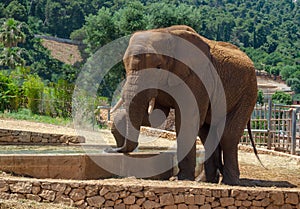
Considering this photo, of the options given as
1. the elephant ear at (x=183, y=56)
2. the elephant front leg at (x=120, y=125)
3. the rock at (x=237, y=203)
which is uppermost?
the elephant ear at (x=183, y=56)

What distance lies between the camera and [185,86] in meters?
10.6

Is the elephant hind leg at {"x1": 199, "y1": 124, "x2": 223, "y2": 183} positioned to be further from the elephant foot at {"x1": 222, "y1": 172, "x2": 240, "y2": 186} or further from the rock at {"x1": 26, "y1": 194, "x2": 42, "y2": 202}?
the rock at {"x1": 26, "y1": 194, "x2": 42, "y2": 202}

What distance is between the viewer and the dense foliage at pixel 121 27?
139 ft

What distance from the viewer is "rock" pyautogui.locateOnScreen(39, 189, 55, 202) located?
340 inches

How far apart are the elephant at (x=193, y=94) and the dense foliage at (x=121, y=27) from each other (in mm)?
16326

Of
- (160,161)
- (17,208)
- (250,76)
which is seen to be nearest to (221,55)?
(250,76)

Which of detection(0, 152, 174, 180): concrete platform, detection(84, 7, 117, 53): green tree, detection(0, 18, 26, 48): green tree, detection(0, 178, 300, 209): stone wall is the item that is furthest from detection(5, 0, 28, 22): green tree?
detection(0, 178, 300, 209): stone wall

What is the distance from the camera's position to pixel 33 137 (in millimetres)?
17719

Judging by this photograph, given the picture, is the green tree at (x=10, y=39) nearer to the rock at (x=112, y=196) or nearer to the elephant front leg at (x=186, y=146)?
the elephant front leg at (x=186, y=146)

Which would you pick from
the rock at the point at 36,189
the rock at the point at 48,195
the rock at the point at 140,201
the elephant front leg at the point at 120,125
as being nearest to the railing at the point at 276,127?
the elephant front leg at the point at 120,125

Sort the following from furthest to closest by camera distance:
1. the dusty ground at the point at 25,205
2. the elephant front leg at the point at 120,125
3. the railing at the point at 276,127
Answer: the railing at the point at 276,127
the elephant front leg at the point at 120,125
the dusty ground at the point at 25,205

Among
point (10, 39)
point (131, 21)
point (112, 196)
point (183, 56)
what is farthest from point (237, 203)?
point (10, 39)

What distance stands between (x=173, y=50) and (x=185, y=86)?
661mm

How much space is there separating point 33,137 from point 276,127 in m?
7.63
